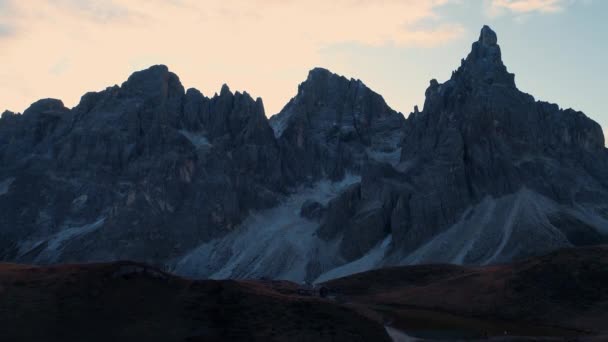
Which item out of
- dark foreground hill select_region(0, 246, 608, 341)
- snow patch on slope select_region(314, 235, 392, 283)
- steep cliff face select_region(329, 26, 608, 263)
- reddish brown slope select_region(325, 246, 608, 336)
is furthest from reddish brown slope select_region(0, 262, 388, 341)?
snow patch on slope select_region(314, 235, 392, 283)

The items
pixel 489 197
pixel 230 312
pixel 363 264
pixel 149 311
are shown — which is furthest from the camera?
pixel 489 197

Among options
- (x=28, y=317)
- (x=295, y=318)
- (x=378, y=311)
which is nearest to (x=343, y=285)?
(x=378, y=311)

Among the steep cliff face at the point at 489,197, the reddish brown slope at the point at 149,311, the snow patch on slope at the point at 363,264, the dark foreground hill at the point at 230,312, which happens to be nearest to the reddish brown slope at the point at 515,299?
the dark foreground hill at the point at 230,312

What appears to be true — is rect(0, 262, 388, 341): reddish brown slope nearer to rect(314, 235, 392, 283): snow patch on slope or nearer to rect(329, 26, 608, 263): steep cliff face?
rect(329, 26, 608, 263): steep cliff face

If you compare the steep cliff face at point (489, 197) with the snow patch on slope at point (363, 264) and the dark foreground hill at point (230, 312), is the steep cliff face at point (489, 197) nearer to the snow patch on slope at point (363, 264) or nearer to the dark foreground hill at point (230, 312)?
the snow patch on slope at point (363, 264)

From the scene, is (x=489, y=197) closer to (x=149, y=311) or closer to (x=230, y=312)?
(x=230, y=312)

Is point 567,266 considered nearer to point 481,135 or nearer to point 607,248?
point 607,248

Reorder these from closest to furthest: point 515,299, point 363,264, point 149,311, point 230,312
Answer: point 149,311 → point 230,312 → point 515,299 → point 363,264

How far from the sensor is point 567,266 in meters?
89.9

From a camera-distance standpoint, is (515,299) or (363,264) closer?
(515,299)

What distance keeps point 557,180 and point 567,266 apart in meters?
102

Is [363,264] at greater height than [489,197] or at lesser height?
lesser

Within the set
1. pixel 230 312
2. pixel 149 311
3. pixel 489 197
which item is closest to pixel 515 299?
pixel 230 312

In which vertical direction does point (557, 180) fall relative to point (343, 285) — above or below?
above
